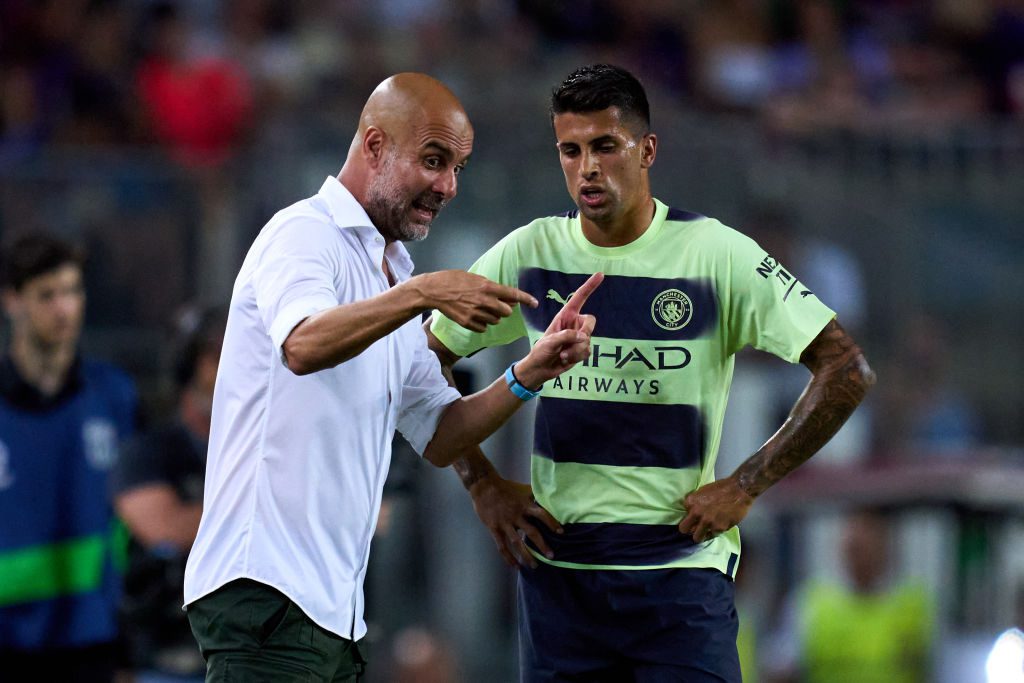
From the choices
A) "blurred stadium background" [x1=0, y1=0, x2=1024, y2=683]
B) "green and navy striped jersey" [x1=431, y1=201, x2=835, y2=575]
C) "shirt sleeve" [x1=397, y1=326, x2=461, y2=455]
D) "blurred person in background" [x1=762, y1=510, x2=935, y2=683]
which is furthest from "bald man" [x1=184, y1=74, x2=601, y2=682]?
"blurred person in background" [x1=762, y1=510, x2=935, y2=683]

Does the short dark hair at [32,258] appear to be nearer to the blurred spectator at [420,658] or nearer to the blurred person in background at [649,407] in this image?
the blurred person in background at [649,407]

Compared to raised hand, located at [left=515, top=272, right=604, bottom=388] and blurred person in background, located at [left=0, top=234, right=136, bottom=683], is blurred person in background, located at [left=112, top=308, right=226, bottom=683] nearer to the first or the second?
blurred person in background, located at [left=0, top=234, right=136, bottom=683]

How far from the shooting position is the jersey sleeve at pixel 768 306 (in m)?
4.32

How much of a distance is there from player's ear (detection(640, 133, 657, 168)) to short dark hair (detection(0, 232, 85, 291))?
2.94 metres

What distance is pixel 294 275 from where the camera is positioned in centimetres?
383

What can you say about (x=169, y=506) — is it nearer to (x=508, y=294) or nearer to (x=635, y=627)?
(x=635, y=627)

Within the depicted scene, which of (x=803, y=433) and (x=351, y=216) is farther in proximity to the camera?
(x=803, y=433)

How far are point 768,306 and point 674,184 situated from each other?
4642 mm

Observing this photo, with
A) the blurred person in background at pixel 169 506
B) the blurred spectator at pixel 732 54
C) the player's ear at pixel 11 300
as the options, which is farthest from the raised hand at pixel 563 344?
the blurred spectator at pixel 732 54

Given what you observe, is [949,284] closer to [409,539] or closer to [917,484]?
[917,484]

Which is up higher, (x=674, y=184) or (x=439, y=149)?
(x=674, y=184)

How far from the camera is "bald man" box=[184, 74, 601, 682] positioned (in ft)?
12.2

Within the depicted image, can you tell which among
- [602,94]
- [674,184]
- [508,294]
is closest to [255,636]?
[508,294]

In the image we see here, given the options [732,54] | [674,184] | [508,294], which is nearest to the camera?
[508,294]
